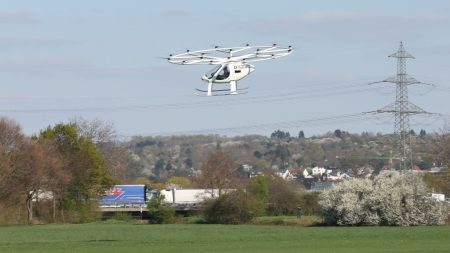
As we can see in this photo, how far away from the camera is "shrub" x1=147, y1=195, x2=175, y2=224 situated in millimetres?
115188

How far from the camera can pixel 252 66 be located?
4734 cm

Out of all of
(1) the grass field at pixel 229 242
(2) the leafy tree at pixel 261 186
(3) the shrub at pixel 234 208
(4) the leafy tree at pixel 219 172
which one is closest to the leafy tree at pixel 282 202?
(2) the leafy tree at pixel 261 186

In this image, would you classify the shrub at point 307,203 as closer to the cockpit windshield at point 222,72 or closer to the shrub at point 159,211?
the shrub at point 159,211

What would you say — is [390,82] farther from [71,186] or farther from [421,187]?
[71,186]

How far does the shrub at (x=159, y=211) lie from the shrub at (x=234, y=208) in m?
6.04

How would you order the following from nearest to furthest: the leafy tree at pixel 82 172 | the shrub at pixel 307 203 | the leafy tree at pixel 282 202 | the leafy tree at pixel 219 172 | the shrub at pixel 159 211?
the shrub at pixel 159 211 < the leafy tree at pixel 82 172 < the shrub at pixel 307 203 < the leafy tree at pixel 282 202 < the leafy tree at pixel 219 172

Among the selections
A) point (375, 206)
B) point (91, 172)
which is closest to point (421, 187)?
point (375, 206)

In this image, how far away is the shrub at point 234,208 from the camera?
108 m

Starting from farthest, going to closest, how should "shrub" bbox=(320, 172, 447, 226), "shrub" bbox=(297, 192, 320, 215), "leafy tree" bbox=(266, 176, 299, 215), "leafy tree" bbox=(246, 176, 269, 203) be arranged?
"leafy tree" bbox=(246, 176, 269, 203) < "leafy tree" bbox=(266, 176, 299, 215) < "shrub" bbox=(297, 192, 320, 215) < "shrub" bbox=(320, 172, 447, 226)

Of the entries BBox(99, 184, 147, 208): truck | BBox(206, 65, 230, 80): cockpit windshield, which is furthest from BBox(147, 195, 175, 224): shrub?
BBox(206, 65, 230, 80): cockpit windshield

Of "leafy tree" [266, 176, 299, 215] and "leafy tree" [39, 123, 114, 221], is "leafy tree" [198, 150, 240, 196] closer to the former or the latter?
"leafy tree" [266, 176, 299, 215]

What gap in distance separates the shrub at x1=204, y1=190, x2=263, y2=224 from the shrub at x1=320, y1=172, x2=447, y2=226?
367 inches

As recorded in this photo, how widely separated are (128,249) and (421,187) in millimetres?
45652

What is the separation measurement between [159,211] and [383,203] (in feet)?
95.4
